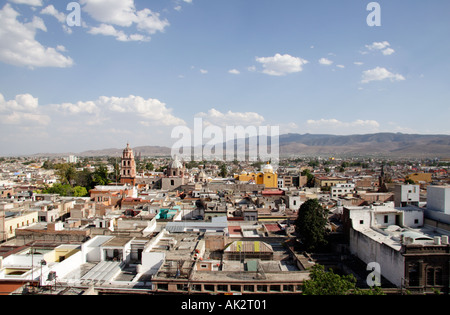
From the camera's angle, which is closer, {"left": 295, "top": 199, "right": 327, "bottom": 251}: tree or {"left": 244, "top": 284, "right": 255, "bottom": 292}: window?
{"left": 244, "top": 284, "right": 255, "bottom": 292}: window

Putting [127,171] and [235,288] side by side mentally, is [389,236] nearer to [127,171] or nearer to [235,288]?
[235,288]

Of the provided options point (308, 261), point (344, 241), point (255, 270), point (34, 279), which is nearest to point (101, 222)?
point (34, 279)

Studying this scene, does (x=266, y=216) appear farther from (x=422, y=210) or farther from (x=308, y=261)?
(x=422, y=210)

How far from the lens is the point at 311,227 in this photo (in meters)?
15.1

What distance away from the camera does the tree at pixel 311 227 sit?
49.2ft

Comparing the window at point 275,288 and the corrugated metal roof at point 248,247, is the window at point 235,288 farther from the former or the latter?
the corrugated metal roof at point 248,247

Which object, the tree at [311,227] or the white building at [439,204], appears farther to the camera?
the white building at [439,204]

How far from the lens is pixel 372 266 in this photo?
12.8 metres

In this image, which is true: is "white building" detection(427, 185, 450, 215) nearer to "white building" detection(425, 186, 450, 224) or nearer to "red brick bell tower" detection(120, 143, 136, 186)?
"white building" detection(425, 186, 450, 224)

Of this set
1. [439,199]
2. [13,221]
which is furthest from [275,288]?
[13,221]

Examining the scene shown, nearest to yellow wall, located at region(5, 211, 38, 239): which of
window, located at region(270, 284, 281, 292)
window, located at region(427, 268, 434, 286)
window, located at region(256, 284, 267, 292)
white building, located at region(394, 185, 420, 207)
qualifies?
window, located at region(256, 284, 267, 292)

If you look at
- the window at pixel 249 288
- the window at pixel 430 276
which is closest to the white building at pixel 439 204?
the window at pixel 430 276

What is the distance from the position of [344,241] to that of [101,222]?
1296cm

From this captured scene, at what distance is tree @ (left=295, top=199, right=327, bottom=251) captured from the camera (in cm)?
1499
